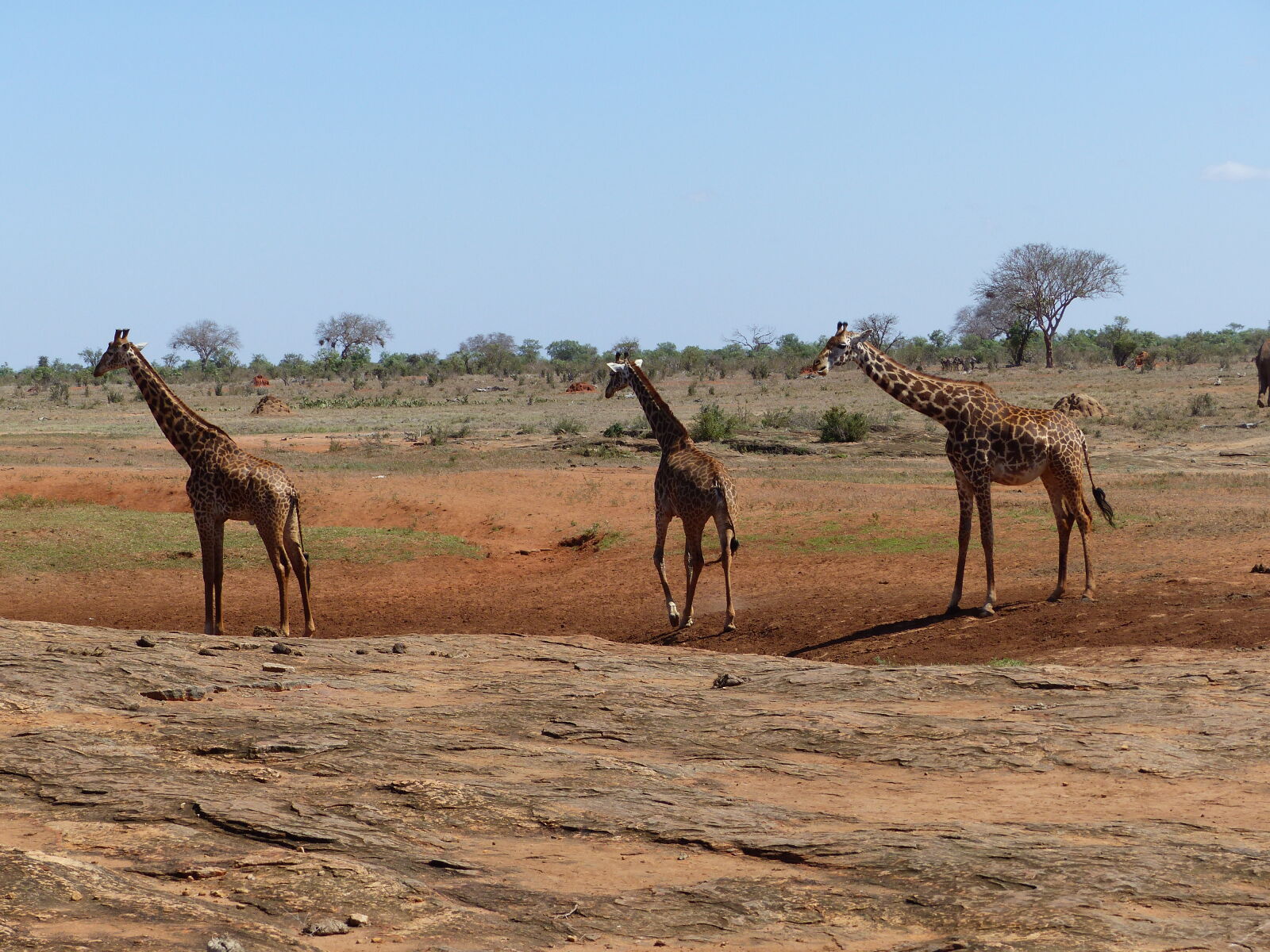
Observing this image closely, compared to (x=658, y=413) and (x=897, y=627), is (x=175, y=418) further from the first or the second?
(x=897, y=627)

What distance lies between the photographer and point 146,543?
19812 mm

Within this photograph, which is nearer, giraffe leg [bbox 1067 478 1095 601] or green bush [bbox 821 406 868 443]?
giraffe leg [bbox 1067 478 1095 601]

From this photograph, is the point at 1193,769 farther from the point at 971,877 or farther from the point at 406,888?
the point at 406,888

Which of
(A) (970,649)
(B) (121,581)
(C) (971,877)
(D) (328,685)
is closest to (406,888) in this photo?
(C) (971,877)

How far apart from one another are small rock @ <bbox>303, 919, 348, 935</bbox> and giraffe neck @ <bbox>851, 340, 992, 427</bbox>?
401 inches

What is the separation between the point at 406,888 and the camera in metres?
6.00

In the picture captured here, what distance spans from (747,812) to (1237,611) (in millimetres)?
8035

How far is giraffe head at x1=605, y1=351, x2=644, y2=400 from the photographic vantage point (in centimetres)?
1705

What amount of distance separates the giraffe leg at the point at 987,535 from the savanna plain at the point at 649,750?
616 mm

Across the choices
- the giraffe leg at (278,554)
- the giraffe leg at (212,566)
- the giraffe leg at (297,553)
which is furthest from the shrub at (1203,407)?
the giraffe leg at (212,566)

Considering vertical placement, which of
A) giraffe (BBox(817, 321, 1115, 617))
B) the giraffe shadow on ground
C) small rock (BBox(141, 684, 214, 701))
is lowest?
the giraffe shadow on ground

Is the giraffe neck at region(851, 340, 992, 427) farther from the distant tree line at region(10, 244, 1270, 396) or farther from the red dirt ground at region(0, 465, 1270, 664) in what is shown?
the distant tree line at region(10, 244, 1270, 396)

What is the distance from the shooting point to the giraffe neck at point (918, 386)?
1471 centimetres

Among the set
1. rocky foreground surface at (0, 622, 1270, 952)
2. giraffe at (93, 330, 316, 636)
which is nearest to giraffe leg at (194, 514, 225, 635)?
giraffe at (93, 330, 316, 636)
